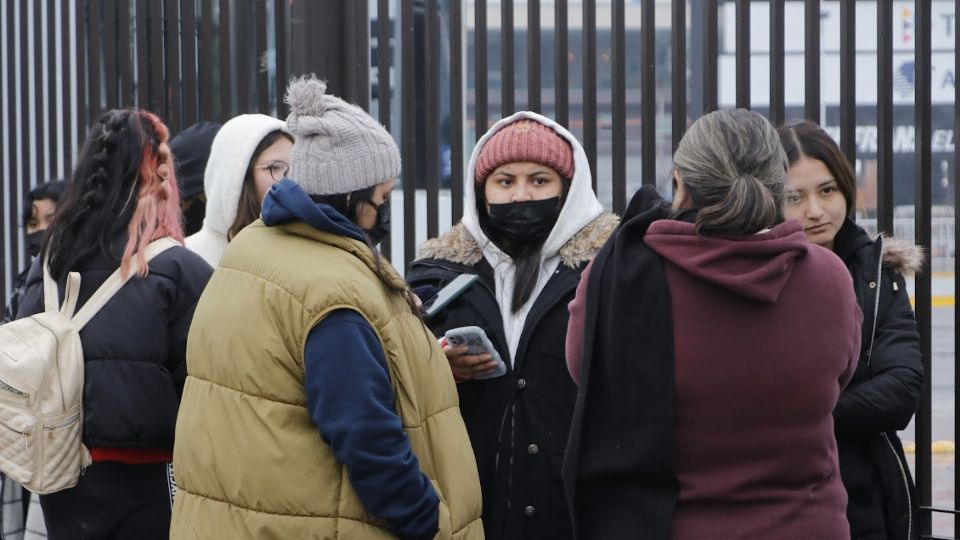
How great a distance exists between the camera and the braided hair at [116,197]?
332 centimetres

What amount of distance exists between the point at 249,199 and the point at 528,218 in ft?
3.13

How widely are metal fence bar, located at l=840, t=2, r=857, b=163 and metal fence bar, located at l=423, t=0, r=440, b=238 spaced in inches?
51.5

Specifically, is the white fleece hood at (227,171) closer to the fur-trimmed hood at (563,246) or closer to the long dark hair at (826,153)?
the fur-trimmed hood at (563,246)

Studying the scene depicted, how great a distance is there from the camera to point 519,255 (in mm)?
3572

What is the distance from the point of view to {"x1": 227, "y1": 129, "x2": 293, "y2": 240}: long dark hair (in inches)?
154

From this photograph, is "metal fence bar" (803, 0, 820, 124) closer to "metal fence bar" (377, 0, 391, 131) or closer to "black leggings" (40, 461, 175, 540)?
"metal fence bar" (377, 0, 391, 131)

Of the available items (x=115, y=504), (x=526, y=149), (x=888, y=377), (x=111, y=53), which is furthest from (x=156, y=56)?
(x=888, y=377)

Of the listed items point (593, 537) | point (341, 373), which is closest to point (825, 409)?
point (593, 537)

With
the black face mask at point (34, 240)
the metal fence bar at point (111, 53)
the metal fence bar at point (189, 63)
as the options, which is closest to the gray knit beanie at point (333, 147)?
the metal fence bar at point (189, 63)

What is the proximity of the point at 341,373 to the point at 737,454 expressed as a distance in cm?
81

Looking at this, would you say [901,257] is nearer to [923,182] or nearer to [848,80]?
[923,182]

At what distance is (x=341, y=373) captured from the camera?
254 cm

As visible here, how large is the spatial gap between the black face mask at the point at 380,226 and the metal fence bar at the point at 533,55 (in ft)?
4.33

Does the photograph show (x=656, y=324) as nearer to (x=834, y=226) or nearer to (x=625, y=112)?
(x=834, y=226)
